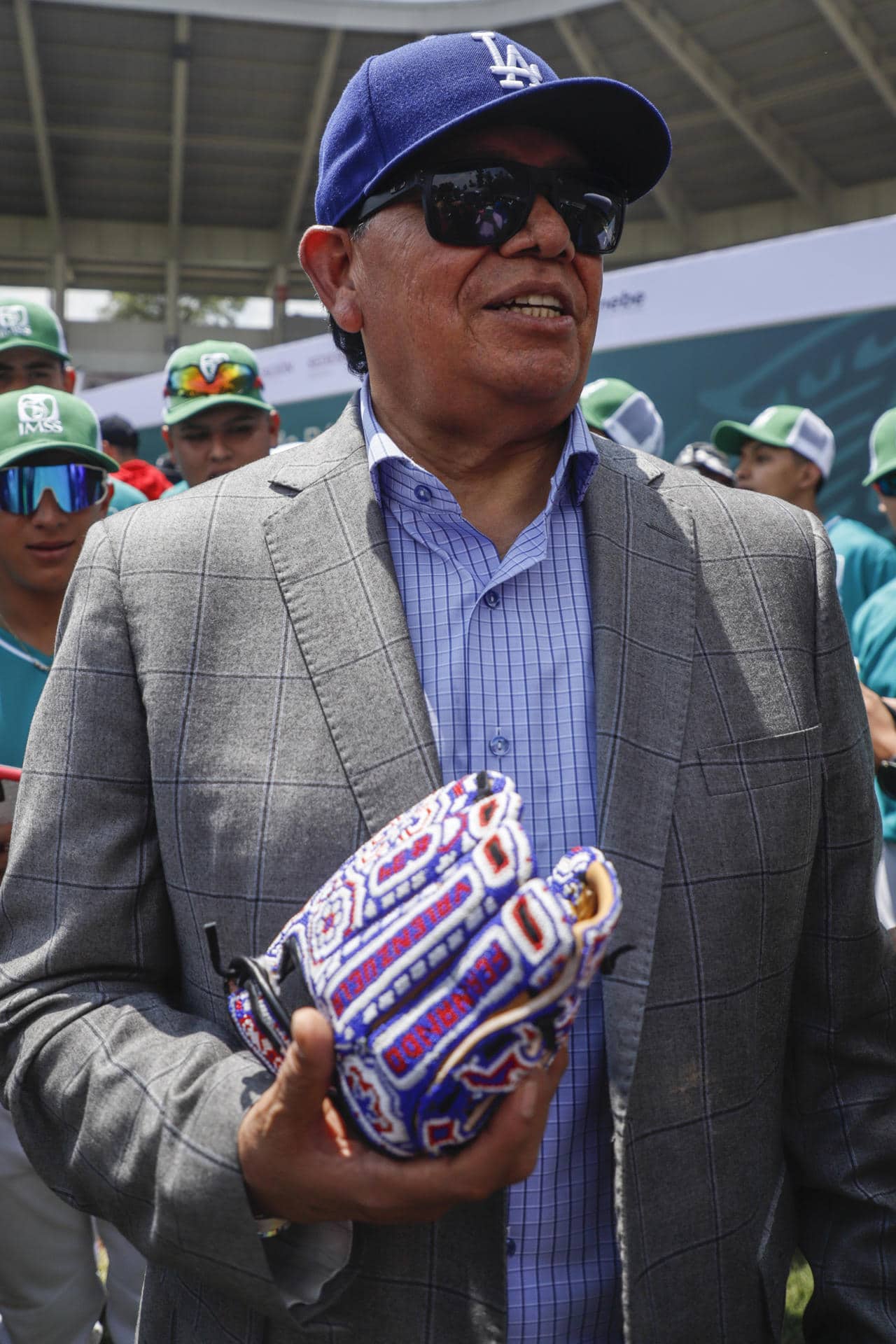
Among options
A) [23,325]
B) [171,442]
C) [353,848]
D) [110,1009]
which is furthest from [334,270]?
[171,442]

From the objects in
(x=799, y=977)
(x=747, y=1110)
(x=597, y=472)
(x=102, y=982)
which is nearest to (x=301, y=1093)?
(x=102, y=982)

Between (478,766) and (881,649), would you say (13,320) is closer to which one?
(881,649)

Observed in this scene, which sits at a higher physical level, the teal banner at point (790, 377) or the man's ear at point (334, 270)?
the teal banner at point (790, 377)

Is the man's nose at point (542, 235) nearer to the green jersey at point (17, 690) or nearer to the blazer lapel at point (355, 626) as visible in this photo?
the blazer lapel at point (355, 626)

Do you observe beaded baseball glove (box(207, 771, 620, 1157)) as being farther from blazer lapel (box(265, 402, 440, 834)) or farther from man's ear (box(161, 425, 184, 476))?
man's ear (box(161, 425, 184, 476))

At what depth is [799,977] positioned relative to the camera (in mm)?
1644

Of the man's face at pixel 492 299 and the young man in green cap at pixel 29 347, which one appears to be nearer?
the man's face at pixel 492 299

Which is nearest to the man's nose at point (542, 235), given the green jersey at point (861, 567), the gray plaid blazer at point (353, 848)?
the gray plaid blazer at point (353, 848)

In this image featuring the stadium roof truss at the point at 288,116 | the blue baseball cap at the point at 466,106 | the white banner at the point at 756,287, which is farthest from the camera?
the stadium roof truss at the point at 288,116

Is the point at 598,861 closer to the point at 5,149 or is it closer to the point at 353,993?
the point at 353,993

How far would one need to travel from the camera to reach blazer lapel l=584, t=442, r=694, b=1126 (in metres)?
1.39

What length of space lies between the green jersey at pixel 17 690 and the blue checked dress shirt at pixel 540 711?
1566 millimetres

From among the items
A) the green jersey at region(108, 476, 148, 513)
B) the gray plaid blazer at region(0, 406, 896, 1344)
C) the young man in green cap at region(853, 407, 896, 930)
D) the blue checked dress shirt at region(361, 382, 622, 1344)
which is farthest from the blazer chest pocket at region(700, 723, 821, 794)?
the green jersey at region(108, 476, 148, 513)

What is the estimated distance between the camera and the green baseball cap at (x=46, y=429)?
10.3 ft
